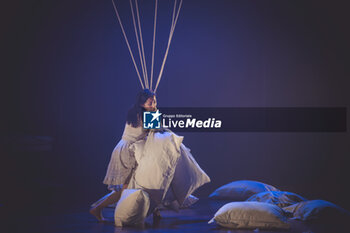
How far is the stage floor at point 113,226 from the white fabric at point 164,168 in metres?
0.20

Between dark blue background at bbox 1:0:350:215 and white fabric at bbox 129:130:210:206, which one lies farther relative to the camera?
dark blue background at bbox 1:0:350:215

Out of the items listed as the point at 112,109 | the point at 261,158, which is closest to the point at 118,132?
the point at 112,109

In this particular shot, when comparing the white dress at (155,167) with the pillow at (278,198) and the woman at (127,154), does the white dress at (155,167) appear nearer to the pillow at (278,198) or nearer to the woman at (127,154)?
the woman at (127,154)

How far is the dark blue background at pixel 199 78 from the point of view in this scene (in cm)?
479

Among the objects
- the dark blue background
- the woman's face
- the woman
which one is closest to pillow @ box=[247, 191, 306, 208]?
the dark blue background

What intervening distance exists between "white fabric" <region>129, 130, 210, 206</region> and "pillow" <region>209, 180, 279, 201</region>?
119 cm

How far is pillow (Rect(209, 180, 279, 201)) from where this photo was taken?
14.7 ft

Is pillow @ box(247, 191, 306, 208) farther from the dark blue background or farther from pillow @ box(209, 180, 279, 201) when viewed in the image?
the dark blue background

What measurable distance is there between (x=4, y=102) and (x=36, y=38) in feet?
2.67

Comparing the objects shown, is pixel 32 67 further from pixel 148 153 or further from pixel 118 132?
pixel 148 153

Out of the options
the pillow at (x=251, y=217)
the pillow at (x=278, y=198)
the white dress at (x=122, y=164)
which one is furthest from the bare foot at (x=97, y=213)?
the pillow at (x=278, y=198)

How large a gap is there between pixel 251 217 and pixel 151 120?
3.73 ft

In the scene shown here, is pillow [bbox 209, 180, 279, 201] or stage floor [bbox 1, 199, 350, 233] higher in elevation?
stage floor [bbox 1, 199, 350, 233]

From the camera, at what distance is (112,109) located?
491 cm
